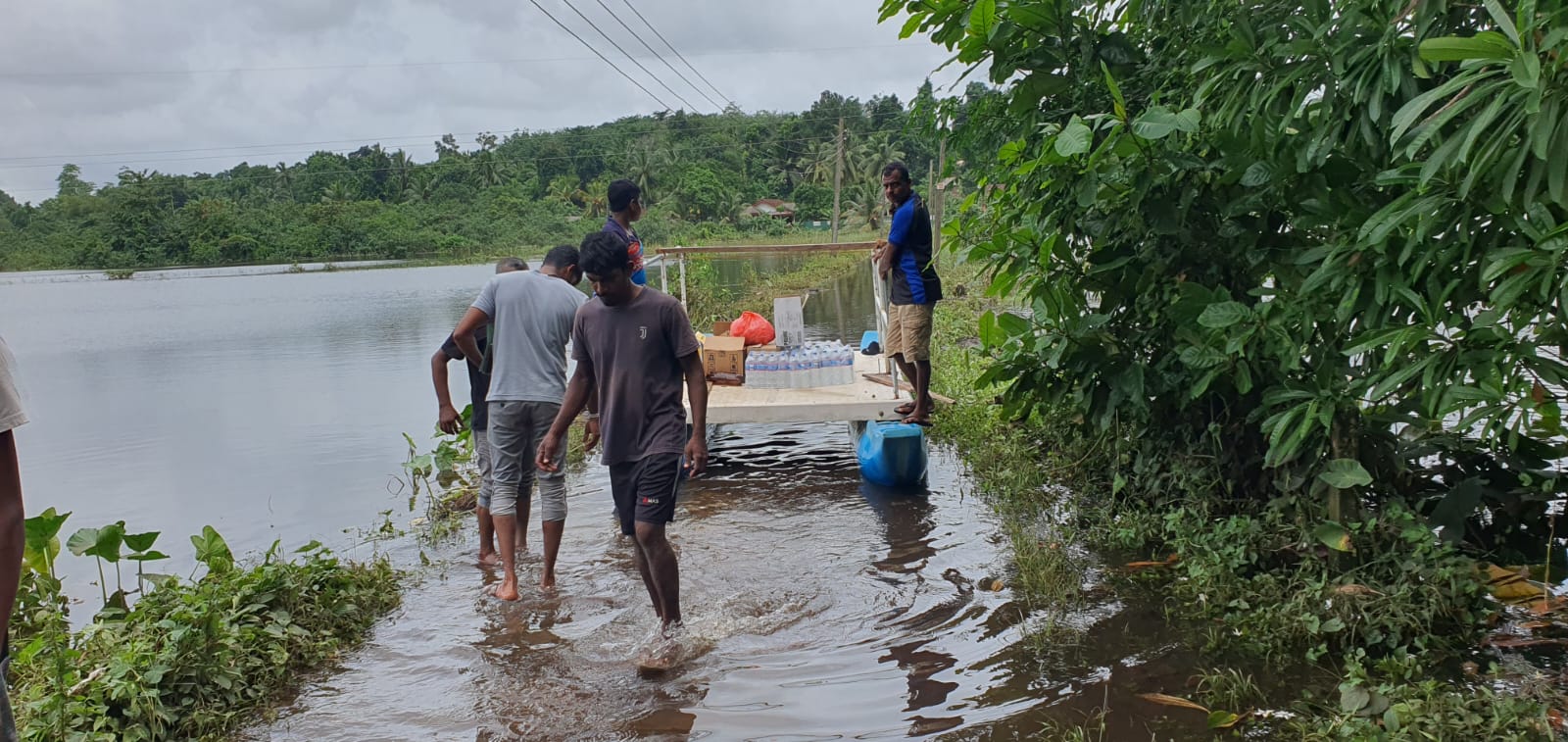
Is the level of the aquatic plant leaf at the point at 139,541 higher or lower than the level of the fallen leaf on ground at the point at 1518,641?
higher

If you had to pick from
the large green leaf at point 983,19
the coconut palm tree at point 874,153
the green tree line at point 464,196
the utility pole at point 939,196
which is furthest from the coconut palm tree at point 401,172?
the large green leaf at point 983,19

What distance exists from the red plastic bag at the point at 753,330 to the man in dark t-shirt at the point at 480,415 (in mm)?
Answer: 3577

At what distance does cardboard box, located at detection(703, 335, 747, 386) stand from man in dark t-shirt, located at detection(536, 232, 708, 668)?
171 inches

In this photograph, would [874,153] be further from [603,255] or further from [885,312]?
[603,255]

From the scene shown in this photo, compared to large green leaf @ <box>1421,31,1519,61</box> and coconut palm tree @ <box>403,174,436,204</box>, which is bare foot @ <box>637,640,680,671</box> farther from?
coconut palm tree @ <box>403,174,436,204</box>

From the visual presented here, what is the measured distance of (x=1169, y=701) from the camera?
3.96 metres

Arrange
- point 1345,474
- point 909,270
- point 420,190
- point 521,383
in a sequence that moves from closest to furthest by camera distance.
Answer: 1. point 1345,474
2. point 521,383
3. point 909,270
4. point 420,190

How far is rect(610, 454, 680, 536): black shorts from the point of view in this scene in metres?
4.57

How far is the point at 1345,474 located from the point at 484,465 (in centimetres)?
450

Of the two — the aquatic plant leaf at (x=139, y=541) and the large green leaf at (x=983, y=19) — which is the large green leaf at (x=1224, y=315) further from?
the aquatic plant leaf at (x=139, y=541)

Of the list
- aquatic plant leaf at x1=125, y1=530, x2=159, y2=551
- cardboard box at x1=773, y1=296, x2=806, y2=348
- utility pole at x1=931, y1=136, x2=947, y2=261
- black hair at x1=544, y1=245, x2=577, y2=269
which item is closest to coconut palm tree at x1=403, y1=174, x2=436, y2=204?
utility pole at x1=931, y1=136, x2=947, y2=261

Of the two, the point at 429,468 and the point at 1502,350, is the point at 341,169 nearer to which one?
the point at 429,468

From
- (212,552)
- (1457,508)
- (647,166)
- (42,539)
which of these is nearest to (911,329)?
(1457,508)

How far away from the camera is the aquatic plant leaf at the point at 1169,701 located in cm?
389
